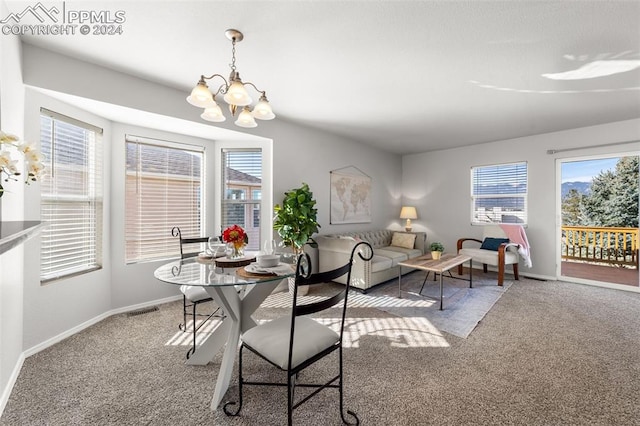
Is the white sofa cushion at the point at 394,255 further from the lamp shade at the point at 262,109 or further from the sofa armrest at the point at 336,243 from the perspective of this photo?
the lamp shade at the point at 262,109

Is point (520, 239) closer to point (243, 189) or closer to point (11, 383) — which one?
point (243, 189)

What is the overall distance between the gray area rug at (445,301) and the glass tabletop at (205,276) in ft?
6.44

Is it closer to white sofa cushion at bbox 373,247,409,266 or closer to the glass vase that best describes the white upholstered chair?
white sofa cushion at bbox 373,247,409,266

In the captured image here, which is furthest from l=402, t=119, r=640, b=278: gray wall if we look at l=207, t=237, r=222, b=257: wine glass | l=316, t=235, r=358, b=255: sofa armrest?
l=207, t=237, r=222, b=257: wine glass

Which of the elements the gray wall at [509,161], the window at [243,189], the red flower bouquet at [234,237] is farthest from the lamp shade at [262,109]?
the gray wall at [509,161]

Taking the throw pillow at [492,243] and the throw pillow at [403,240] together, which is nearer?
the throw pillow at [492,243]

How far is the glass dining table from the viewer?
1647mm

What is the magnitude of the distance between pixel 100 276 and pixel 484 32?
4385mm

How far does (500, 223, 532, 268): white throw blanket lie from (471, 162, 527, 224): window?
0.44 metres

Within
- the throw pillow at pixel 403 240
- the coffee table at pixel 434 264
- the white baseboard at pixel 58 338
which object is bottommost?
the white baseboard at pixel 58 338

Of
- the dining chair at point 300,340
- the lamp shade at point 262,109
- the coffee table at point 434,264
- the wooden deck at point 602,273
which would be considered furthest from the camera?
the wooden deck at point 602,273

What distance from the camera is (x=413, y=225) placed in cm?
630

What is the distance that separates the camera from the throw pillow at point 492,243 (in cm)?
469

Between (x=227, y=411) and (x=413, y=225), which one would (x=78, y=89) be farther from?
(x=413, y=225)
